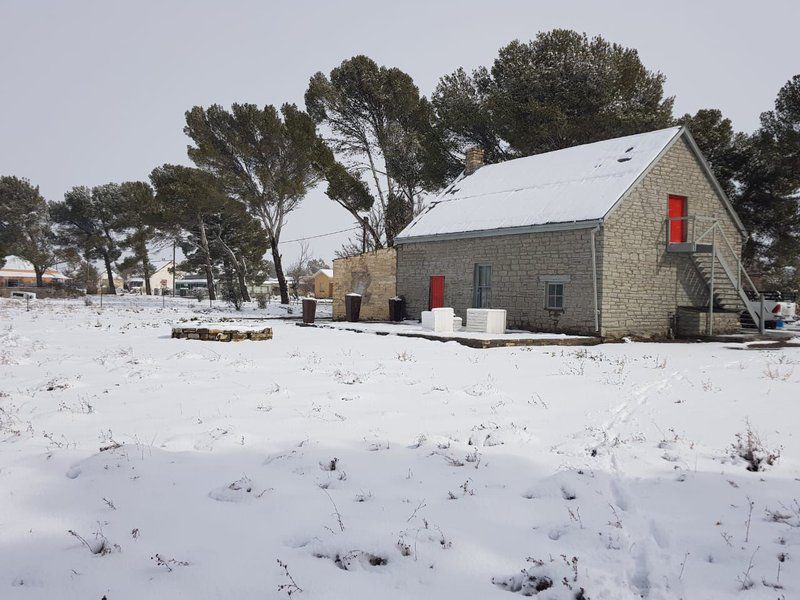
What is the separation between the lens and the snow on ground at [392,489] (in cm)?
261

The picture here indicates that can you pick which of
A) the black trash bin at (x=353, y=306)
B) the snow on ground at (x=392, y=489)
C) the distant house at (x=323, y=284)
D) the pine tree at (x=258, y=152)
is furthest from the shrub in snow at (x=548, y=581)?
the distant house at (x=323, y=284)

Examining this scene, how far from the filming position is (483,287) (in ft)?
59.0

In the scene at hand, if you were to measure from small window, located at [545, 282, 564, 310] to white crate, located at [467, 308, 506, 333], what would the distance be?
175cm

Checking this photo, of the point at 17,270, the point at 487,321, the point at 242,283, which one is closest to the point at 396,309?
the point at 487,321

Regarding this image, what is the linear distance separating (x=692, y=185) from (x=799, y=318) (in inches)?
715

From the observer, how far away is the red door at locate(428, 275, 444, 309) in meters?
19.3

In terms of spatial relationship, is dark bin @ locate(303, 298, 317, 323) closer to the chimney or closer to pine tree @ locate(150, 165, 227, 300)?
the chimney

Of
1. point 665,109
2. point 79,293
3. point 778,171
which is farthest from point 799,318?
point 79,293

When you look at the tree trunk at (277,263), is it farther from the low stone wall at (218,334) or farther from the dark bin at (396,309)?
the low stone wall at (218,334)

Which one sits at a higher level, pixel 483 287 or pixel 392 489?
pixel 483 287

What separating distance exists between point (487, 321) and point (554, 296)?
2.48 m

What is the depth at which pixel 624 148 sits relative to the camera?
17.5 metres

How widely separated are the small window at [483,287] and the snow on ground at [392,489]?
34.3 ft

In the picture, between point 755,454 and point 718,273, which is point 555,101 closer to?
point 718,273
